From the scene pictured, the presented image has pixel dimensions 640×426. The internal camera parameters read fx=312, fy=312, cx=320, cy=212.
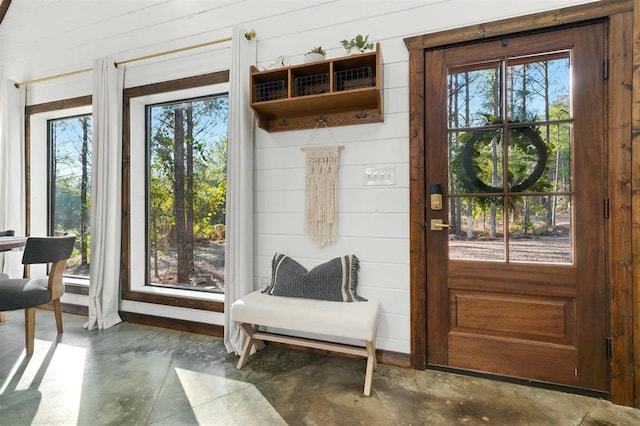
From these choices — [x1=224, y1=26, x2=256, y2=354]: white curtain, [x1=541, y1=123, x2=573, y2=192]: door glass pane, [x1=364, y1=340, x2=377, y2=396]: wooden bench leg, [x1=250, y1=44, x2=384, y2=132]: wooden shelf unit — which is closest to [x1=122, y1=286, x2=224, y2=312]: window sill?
[x1=224, y1=26, x2=256, y2=354]: white curtain

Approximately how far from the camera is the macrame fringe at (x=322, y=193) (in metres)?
2.27

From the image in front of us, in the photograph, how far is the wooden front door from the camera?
177cm

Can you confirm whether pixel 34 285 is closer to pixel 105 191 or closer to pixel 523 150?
pixel 105 191

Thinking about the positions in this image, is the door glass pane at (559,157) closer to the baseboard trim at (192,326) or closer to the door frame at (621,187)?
the door frame at (621,187)

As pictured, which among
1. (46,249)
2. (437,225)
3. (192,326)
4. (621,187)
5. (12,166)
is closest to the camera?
→ (621,187)

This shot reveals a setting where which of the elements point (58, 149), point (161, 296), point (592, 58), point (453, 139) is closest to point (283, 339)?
point (161, 296)

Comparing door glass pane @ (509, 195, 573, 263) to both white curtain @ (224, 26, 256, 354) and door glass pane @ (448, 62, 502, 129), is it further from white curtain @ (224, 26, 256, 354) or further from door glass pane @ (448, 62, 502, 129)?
white curtain @ (224, 26, 256, 354)

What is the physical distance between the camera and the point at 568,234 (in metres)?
1.82

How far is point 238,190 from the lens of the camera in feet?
7.72

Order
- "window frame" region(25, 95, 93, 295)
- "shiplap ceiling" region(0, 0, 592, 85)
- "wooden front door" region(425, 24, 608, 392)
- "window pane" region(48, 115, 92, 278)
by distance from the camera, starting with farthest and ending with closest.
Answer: "window pane" region(48, 115, 92, 278)
"window frame" region(25, 95, 93, 295)
"shiplap ceiling" region(0, 0, 592, 85)
"wooden front door" region(425, 24, 608, 392)

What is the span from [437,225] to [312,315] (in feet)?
3.22

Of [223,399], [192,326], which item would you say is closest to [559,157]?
[223,399]

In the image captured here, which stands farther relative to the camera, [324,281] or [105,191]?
[105,191]

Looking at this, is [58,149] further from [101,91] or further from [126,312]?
[126,312]
